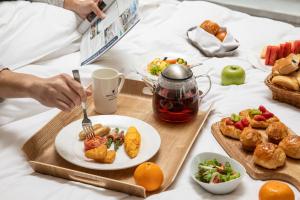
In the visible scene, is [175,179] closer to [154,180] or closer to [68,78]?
[154,180]

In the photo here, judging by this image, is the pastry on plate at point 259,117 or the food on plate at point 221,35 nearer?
the pastry on plate at point 259,117

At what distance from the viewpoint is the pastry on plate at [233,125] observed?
1114mm

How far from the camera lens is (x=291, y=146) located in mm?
1025

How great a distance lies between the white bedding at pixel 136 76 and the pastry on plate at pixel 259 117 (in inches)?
3.0

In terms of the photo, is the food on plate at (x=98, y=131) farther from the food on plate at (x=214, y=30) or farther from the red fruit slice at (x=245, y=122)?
the food on plate at (x=214, y=30)

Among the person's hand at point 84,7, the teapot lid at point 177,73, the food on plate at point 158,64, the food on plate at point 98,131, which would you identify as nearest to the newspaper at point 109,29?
the person's hand at point 84,7

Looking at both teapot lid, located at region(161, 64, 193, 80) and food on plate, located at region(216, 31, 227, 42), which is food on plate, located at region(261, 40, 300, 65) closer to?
food on plate, located at region(216, 31, 227, 42)

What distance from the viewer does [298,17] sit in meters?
2.28

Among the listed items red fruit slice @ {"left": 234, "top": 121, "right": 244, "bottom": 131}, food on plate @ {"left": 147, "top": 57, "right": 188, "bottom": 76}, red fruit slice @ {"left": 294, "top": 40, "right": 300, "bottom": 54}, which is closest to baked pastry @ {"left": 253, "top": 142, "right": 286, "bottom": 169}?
red fruit slice @ {"left": 234, "top": 121, "right": 244, "bottom": 131}

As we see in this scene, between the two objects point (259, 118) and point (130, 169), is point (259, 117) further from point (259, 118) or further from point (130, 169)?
point (130, 169)

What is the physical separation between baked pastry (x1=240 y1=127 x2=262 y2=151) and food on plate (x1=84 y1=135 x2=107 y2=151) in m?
0.33

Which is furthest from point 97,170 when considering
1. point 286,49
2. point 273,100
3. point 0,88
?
point 286,49

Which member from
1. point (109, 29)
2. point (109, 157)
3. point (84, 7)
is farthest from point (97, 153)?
point (84, 7)

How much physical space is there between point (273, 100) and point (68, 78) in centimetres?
64
